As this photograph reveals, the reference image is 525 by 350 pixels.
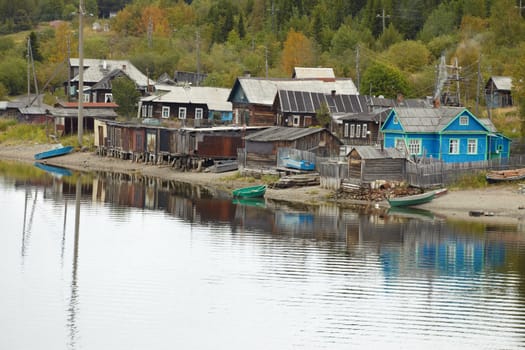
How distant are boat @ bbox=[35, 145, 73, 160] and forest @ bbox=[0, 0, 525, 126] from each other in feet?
39.9

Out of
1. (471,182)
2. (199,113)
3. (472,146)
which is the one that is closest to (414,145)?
(472,146)

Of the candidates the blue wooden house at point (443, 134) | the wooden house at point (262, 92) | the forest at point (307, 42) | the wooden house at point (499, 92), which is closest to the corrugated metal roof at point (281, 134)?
the blue wooden house at point (443, 134)

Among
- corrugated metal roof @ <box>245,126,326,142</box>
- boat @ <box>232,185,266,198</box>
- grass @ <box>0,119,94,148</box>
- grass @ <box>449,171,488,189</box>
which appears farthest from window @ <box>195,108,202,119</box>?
grass @ <box>449,171,488,189</box>

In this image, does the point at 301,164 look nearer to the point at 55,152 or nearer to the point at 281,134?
the point at 281,134

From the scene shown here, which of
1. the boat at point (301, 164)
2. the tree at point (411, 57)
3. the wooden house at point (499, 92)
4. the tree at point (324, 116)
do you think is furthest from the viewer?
the tree at point (411, 57)

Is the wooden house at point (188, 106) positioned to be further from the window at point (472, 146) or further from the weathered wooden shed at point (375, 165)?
the weathered wooden shed at point (375, 165)

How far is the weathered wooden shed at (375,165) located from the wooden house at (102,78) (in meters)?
44.8

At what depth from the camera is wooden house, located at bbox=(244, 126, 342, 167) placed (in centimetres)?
6756

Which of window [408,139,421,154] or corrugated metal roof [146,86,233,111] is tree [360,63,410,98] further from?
window [408,139,421,154]

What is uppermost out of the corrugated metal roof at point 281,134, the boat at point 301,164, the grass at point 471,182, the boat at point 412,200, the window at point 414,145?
the corrugated metal roof at point 281,134

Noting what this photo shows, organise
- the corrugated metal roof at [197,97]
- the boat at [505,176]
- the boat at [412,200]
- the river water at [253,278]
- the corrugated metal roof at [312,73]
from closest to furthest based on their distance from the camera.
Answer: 1. the river water at [253,278]
2. the boat at [412,200]
3. the boat at [505,176]
4. the corrugated metal roof at [197,97]
5. the corrugated metal roof at [312,73]

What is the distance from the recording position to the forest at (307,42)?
99.9 meters

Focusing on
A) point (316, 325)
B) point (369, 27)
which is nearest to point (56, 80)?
point (369, 27)

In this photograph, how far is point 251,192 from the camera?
61.0 metres
